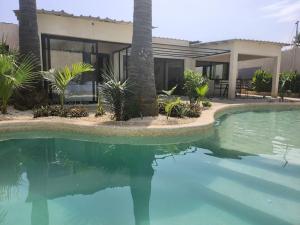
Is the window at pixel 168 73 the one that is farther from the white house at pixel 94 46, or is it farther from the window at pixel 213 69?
the window at pixel 213 69

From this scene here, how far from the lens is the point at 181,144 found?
7.33m

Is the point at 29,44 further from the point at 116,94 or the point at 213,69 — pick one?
the point at 213,69

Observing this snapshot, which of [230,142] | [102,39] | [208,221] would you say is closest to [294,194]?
[208,221]

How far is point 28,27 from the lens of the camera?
411 inches

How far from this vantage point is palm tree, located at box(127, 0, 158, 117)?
8.59 meters

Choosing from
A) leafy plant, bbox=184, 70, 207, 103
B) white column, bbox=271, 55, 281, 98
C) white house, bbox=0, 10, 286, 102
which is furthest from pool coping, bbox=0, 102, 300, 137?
white column, bbox=271, 55, 281, 98

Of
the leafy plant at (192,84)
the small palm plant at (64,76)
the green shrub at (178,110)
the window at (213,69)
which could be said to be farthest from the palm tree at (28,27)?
the window at (213,69)

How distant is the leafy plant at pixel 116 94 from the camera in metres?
8.19

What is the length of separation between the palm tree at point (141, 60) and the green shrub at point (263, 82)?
54.2 feet

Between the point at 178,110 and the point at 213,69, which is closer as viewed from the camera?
the point at 178,110

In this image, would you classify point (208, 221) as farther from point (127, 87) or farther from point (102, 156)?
point (127, 87)

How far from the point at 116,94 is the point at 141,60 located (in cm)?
143

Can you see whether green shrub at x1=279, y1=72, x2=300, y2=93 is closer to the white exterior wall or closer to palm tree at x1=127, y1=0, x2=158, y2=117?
the white exterior wall

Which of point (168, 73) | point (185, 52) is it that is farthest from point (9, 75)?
point (168, 73)
